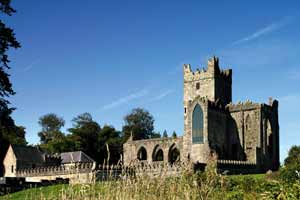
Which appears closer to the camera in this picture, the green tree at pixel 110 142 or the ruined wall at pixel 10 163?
the ruined wall at pixel 10 163

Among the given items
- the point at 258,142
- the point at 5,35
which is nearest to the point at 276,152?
the point at 258,142

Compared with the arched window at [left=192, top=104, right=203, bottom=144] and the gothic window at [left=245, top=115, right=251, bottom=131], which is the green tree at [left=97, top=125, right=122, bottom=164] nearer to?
the arched window at [left=192, top=104, right=203, bottom=144]

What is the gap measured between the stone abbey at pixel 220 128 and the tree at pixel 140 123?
89.5 ft

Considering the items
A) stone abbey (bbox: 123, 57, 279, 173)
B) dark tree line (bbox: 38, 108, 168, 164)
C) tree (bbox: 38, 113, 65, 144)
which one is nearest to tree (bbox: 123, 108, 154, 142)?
dark tree line (bbox: 38, 108, 168, 164)

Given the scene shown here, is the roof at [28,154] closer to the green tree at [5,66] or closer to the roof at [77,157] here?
the roof at [77,157]

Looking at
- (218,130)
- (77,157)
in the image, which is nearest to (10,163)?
(77,157)

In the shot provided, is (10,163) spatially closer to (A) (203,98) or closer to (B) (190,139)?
(B) (190,139)

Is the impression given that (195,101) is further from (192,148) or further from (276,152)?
(276,152)

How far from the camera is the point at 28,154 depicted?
64562mm

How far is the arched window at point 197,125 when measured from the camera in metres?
54.2

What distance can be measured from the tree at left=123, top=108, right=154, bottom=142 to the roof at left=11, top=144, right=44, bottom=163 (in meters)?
25.3

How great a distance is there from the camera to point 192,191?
34.0 ft

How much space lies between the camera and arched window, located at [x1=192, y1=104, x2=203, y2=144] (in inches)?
2136

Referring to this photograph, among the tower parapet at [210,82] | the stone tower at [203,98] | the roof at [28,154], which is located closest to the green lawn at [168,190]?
the stone tower at [203,98]
